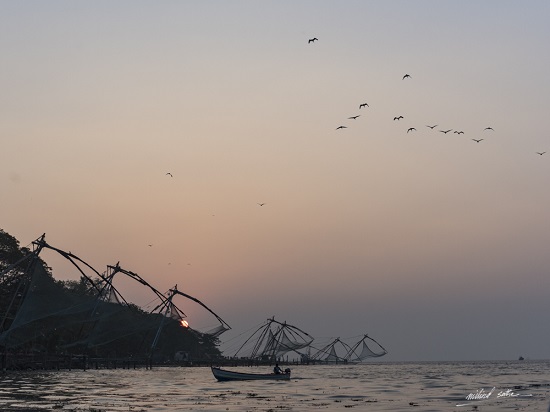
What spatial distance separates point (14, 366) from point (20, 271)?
706 inches

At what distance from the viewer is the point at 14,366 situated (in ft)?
269

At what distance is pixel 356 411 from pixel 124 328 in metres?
49.8

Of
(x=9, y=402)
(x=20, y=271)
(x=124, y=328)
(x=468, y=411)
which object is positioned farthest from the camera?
(x=20, y=271)

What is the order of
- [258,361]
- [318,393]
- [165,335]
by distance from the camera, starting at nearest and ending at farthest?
[318,393] → [165,335] → [258,361]

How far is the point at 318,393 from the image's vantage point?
62375mm

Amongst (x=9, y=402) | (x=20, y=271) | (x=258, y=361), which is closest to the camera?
(x=9, y=402)

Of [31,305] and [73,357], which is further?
[73,357]

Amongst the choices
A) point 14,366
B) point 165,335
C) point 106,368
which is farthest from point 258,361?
point 14,366

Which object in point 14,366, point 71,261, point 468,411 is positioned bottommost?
point 468,411

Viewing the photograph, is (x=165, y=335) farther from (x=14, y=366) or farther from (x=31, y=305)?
(x=31, y=305)

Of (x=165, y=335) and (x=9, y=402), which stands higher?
(x=165, y=335)

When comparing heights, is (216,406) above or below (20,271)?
below

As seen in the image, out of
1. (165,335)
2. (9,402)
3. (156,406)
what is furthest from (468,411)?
(165,335)

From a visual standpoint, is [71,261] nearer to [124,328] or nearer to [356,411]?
[124,328]
